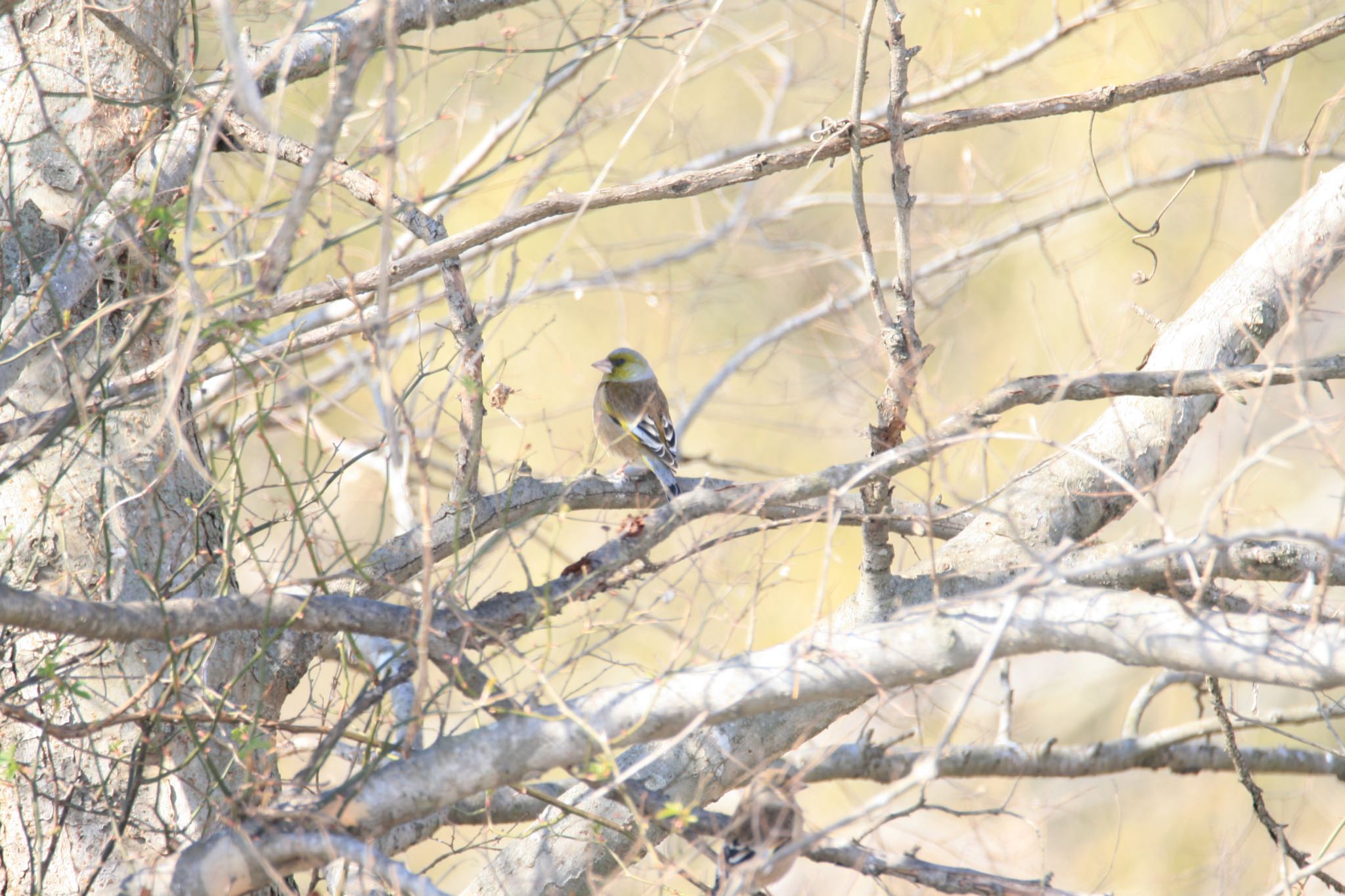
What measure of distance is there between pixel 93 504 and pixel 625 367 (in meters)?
3.44

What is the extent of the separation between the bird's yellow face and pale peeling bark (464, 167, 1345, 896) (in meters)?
2.99

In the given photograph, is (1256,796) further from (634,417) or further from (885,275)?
(885,275)

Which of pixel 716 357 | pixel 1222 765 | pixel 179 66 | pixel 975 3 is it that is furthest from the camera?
pixel 716 357

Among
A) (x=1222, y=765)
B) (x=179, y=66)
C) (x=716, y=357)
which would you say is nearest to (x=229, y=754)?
(x=179, y=66)

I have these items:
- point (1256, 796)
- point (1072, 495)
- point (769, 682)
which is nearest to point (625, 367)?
point (1072, 495)

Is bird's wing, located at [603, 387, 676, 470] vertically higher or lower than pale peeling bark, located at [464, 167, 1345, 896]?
higher

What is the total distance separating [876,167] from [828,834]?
875 centimetres

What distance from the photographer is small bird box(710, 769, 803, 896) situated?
84.7 inches

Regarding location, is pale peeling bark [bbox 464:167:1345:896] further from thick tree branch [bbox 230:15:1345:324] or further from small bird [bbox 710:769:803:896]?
small bird [bbox 710:769:803:896]

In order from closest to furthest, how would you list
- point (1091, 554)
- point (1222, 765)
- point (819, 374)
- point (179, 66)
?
point (1091, 554) < point (179, 66) < point (1222, 765) < point (819, 374)

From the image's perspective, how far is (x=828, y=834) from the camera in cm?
194

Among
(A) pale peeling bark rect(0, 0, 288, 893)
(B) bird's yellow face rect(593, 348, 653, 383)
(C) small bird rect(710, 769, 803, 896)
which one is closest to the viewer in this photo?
(C) small bird rect(710, 769, 803, 896)

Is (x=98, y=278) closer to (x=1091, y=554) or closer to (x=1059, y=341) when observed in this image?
(x=1091, y=554)

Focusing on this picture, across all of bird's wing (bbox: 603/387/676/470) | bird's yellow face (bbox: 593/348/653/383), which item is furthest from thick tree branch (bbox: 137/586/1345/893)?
bird's yellow face (bbox: 593/348/653/383)
